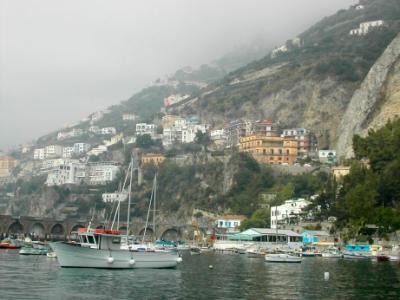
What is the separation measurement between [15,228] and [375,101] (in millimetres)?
92957

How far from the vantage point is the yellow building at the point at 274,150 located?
15738 centimetres

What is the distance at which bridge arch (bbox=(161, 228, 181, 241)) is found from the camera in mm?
146363

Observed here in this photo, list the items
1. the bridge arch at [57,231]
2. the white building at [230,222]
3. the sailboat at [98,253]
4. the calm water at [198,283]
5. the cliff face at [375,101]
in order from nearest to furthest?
the calm water at [198,283] < the sailboat at [98,253] < the cliff face at [375,101] < the white building at [230,222] < the bridge arch at [57,231]

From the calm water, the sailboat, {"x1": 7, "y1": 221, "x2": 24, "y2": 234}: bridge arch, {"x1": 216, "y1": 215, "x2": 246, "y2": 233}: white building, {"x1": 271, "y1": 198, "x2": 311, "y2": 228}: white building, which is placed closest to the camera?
the calm water

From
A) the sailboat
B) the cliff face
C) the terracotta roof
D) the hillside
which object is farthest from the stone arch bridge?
the sailboat

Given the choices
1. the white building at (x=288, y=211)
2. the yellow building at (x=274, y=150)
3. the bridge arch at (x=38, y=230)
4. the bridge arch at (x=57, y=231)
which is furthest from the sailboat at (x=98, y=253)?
the yellow building at (x=274, y=150)

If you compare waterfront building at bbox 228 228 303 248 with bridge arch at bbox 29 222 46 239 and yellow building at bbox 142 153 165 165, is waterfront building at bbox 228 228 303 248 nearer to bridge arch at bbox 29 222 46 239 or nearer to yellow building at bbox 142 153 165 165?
bridge arch at bbox 29 222 46 239

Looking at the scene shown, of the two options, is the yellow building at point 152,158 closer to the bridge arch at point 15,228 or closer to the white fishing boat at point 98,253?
the bridge arch at point 15,228

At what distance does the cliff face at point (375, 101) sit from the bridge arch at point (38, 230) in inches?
3056

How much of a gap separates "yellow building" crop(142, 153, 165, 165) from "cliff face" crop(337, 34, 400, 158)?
196 ft

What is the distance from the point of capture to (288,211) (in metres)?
123

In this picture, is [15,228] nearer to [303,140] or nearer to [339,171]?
[303,140]

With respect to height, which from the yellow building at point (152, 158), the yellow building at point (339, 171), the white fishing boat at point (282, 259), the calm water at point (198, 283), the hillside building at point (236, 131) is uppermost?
the hillside building at point (236, 131)

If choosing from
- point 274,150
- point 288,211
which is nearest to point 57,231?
point 274,150
